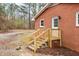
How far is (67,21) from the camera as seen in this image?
5219 millimetres

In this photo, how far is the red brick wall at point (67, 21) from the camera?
202 inches

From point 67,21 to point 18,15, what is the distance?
977 mm

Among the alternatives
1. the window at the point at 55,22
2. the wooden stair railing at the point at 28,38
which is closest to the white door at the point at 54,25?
the window at the point at 55,22

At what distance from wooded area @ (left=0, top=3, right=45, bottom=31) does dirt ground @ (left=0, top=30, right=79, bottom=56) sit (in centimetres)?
16

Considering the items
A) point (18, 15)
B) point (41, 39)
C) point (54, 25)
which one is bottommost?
point (41, 39)

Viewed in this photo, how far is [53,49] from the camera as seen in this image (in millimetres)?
5195


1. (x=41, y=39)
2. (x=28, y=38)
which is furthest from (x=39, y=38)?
(x=28, y=38)

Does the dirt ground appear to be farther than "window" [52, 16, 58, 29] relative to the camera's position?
No

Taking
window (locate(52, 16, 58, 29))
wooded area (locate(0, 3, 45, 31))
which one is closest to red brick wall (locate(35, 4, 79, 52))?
window (locate(52, 16, 58, 29))

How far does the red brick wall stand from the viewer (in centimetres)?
512

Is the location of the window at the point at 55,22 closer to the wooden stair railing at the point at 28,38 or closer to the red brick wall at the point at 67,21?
the red brick wall at the point at 67,21

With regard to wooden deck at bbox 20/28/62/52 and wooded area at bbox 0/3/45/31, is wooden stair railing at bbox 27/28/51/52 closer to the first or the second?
wooden deck at bbox 20/28/62/52

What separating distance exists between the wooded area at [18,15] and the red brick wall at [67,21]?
0.18m

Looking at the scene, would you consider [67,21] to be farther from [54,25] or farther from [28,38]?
[28,38]
